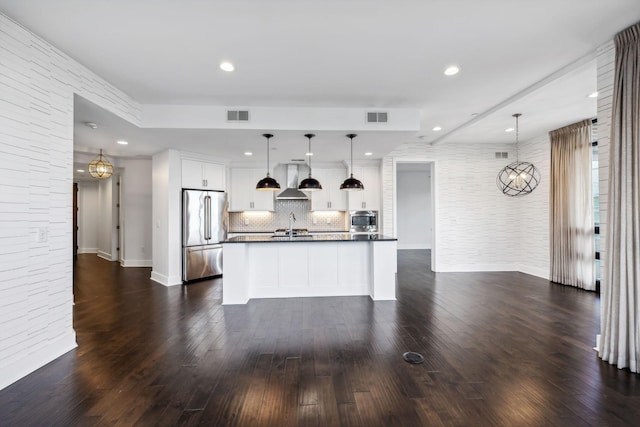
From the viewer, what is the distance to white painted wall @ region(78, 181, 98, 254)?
10.2 m

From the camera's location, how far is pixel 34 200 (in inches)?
104

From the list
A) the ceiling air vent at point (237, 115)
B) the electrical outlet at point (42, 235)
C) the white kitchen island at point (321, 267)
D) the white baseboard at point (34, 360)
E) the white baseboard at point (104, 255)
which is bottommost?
the white baseboard at point (104, 255)

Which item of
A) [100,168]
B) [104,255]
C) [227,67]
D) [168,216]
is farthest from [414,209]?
[104,255]

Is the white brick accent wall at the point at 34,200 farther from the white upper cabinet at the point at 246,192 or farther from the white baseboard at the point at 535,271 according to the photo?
the white baseboard at the point at 535,271

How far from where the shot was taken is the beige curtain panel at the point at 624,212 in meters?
2.47

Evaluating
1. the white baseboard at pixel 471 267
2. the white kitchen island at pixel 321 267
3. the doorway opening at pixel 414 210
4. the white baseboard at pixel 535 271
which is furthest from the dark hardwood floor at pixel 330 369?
the doorway opening at pixel 414 210

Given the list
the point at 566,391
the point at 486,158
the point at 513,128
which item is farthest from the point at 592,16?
the point at 486,158

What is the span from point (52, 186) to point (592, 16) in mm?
5149

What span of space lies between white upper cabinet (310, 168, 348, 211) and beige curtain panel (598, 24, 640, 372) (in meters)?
5.31

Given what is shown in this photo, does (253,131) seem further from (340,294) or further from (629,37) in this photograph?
(629,37)

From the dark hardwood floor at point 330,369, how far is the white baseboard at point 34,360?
0.08m

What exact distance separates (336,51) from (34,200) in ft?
10.5

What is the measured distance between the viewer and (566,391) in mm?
2227

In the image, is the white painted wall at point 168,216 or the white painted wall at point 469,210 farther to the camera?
the white painted wall at point 469,210
